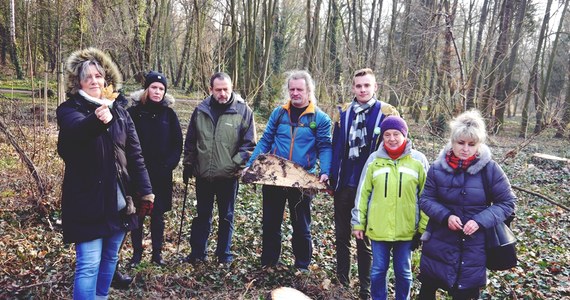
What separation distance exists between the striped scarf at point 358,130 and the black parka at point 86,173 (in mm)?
2126

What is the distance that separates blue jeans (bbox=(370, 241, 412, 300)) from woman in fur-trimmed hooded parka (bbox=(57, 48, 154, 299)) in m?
2.13

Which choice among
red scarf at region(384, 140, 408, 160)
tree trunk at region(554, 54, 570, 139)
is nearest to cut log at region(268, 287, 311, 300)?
red scarf at region(384, 140, 408, 160)

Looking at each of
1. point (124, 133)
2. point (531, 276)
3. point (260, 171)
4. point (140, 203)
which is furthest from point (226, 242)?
point (531, 276)

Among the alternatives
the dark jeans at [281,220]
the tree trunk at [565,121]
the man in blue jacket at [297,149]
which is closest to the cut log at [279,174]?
the man in blue jacket at [297,149]

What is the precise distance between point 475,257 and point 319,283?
1619mm

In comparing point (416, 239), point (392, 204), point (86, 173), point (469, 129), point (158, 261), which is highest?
point (469, 129)

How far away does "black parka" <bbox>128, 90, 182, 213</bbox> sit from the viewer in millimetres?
4250

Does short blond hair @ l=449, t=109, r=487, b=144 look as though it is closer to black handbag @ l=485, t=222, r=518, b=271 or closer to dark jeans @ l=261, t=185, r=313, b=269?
black handbag @ l=485, t=222, r=518, b=271

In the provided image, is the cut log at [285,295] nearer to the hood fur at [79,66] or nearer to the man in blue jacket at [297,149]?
the man in blue jacket at [297,149]

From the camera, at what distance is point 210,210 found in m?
4.52

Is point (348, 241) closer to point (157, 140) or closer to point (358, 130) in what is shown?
point (358, 130)

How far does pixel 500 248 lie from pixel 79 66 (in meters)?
3.51

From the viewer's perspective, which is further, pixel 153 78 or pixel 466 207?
pixel 153 78

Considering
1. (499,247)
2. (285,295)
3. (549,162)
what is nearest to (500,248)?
(499,247)
